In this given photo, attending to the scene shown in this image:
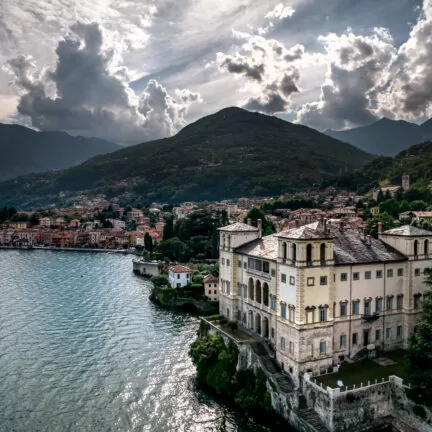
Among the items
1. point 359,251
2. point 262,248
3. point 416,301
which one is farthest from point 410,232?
point 262,248

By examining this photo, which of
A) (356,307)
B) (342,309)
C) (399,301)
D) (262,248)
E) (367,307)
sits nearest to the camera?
(342,309)

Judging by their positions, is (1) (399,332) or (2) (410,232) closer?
(2) (410,232)

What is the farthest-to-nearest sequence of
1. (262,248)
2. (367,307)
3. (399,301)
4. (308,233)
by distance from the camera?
1. (262,248)
2. (399,301)
3. (367,307)
4. (308,233)

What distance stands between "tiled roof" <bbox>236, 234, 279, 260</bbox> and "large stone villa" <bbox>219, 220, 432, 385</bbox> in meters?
0.16

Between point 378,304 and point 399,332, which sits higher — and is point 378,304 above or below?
above

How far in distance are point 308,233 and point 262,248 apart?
9.17 m

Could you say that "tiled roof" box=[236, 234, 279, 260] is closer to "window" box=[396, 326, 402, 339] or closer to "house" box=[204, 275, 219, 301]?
"window" box=[396, 326, 402, 339]

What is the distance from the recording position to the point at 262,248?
152ft

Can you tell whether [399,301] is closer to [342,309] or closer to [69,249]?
[342,309]

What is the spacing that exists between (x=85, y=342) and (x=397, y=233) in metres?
39.4

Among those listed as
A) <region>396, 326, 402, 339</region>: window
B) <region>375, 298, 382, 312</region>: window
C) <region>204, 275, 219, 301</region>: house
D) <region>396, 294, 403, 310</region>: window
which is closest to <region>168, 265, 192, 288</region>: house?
<region>204, 275, 219, 301</region>: house

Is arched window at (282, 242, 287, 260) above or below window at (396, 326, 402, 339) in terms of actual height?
above

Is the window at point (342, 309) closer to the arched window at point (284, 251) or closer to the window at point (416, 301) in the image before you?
the arched window at point (284, 251)

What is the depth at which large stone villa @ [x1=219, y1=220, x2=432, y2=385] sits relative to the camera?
37562mm
